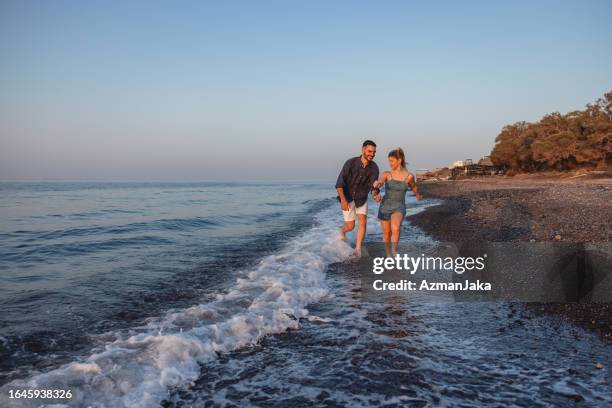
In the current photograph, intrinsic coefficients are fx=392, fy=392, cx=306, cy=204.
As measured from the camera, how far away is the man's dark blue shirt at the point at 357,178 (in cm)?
857

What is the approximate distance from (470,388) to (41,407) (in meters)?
3.41

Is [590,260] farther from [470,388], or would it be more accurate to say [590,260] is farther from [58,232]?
[58,232]

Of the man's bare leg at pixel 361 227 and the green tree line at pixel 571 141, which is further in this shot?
Answer: the green tree line at pixel 571 141

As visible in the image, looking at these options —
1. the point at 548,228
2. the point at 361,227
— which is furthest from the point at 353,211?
the point at 548,228

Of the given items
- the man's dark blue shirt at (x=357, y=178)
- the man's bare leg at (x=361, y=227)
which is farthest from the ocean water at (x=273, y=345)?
the man's dark blue shirt at (x=357, y=178)

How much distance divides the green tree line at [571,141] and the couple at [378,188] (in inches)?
1611

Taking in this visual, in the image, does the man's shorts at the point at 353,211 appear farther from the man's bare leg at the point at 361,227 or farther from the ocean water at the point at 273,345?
the ocean water at the point at 273,345

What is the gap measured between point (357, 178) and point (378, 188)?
3.12ft

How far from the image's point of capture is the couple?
7.96 meters

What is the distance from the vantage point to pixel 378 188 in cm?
782

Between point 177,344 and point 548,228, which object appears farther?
point 548,228

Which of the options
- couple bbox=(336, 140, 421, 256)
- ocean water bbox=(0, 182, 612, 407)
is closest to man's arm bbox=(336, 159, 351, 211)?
couple bbox=(336, 140, 421, 256)

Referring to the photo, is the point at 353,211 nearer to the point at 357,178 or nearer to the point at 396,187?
the point at 357,178

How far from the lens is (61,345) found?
14.3 feet
